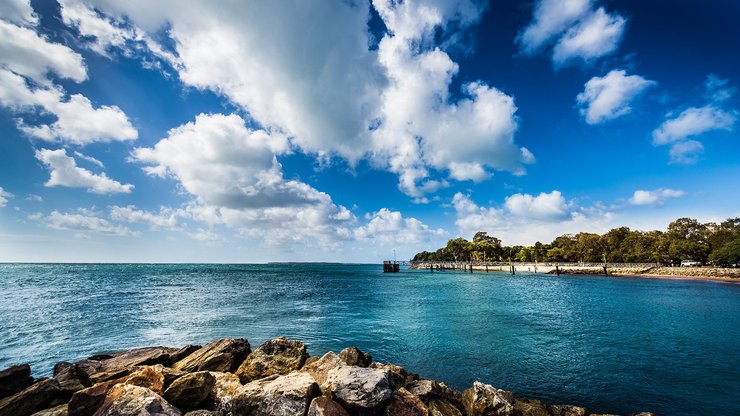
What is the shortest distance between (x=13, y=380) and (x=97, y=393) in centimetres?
442

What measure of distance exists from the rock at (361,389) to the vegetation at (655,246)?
11582 centimetres

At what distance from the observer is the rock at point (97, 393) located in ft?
23.8

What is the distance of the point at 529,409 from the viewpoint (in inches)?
374

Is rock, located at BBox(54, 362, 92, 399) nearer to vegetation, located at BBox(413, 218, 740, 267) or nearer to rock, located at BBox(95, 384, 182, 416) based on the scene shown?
rock, located at BBox(95, 384, 182, 416)

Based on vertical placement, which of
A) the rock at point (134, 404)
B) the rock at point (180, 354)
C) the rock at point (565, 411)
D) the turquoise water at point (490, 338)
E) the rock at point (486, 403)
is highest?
the rock at point (134, 404)

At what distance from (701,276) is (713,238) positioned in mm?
29232

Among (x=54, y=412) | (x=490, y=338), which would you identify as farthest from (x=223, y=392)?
(x=490, y=338)

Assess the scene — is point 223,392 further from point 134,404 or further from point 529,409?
point 529,409

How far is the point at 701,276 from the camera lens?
267 ft

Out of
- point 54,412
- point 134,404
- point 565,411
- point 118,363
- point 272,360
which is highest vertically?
point 134,404

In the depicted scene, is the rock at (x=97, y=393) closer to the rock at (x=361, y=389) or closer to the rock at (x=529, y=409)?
the rock at (x=361, y=389)

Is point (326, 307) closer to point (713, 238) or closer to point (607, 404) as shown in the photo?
point (607, 404)

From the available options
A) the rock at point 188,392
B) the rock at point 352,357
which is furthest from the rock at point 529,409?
the rock at point 188,392

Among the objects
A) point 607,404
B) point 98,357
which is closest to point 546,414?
point 607,404
